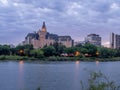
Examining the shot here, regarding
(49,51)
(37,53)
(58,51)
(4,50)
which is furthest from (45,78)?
(4,50)

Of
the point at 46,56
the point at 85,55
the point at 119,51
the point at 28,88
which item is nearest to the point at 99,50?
the point at 85,55

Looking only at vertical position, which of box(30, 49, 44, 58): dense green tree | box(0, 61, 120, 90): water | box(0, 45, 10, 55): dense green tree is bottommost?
box(0, 61, 120, 90): water

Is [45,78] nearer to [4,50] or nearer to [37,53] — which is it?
[37,53]

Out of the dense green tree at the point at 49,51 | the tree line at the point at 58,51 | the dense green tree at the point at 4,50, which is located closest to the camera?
the dense green tree at the point at 49,51

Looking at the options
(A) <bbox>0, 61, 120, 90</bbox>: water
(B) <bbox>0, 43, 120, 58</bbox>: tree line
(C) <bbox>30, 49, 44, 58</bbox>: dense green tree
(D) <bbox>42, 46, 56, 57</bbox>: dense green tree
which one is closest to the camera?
(A) <bbox>0, 61, 120, 90</bbox>: water

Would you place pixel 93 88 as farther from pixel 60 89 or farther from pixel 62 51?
pixel 62 51

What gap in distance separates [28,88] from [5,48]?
11747 cm

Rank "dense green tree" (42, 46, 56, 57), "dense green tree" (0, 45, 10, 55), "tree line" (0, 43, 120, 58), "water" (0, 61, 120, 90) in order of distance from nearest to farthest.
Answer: "water" (0, 61, 120, 90) < "dense green tree" (42, 46, 56, 57) < "tree line" (0, 43, 120, 58) < "dense green tree" (0, 45, 10, 55)

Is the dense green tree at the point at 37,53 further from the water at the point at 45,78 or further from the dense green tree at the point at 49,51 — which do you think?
the water at the point at 45,78

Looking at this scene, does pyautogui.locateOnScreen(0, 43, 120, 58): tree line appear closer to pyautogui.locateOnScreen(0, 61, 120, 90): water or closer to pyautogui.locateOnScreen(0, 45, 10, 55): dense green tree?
pyautogui.locateOnScreen(0, 45, 10, 55): dense green tree

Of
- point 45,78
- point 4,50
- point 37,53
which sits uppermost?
point 4,50

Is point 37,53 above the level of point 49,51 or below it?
below

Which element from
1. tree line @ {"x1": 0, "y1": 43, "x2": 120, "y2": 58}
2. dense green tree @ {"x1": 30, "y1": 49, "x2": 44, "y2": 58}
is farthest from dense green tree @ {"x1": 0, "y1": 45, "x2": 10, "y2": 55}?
dense green tree @ {"x1": 30, "y1": 49, "x2": 44, "y2": 58}

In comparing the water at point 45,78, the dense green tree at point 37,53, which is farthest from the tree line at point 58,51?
the water at point 45,78
